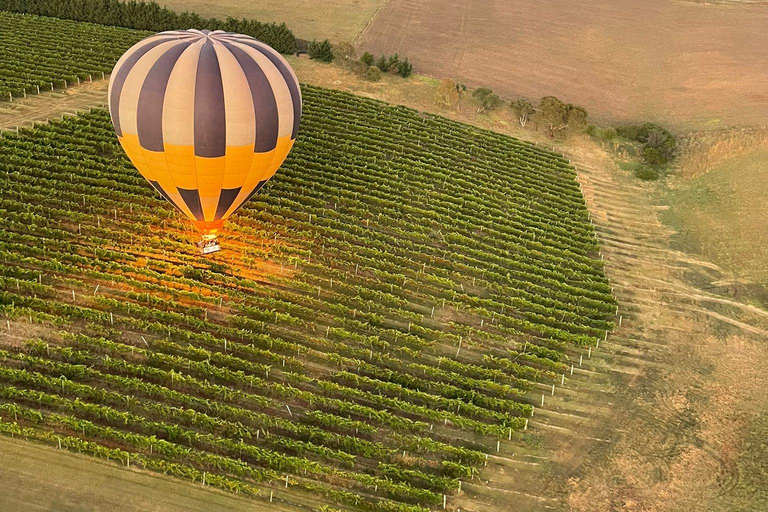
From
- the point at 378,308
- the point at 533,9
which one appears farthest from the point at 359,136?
the point at 533,9

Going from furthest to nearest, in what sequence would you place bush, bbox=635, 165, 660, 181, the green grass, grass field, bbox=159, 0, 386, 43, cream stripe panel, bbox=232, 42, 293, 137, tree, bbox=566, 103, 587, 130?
grass field, bbox=159, 0, 386, 43, tree, bbox=566, 103, 587, 130, bush, bbox=635, 165, 660, 181, the green grass, cream stripe panel, bbox=232, 42, 293, 137

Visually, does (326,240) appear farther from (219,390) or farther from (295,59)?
(295,59)

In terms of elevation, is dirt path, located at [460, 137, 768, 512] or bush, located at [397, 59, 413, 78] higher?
bush, located at [397, 59, 413, 78]

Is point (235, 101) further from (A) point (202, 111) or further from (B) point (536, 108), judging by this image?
(B) point (536, 108)

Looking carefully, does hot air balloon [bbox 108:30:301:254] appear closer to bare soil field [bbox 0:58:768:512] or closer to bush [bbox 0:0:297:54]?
bare soil field [bbox 0:58:768:512]

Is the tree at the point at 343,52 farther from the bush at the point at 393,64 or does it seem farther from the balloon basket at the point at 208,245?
the balloon basket at the point at 208,245

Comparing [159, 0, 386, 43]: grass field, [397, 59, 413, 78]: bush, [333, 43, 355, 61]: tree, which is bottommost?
[397, 59, 413, 78]: bush

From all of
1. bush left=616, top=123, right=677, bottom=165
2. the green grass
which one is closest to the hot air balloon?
the green grass
